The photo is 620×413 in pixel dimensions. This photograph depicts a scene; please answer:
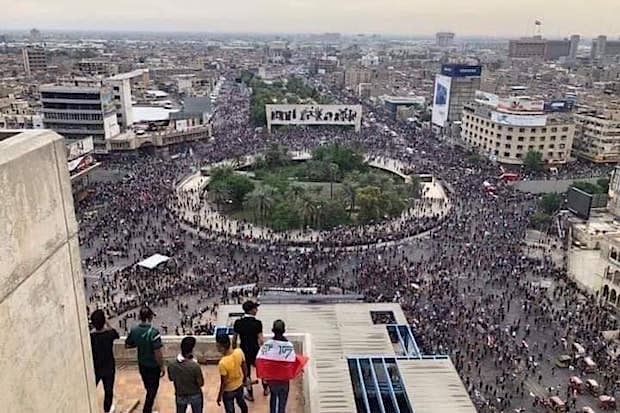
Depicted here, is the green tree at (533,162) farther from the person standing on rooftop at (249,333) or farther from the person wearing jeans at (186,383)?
the person wearing jeans at (186,383)

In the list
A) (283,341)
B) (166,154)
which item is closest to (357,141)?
(166,154)

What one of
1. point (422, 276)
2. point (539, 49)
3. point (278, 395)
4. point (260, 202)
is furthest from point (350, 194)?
point (539, 49)

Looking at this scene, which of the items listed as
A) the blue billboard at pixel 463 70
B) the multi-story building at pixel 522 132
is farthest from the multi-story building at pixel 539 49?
the multi-story building at pixel 522 132

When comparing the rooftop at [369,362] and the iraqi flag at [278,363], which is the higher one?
the iraqi flag at [278,363]

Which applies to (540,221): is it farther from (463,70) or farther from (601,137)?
(463,70)

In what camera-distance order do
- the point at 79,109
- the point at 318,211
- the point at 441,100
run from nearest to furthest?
the point at 318,211 → the point at 79,109 → the point at 441,100

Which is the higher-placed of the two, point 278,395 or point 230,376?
point 230,376
